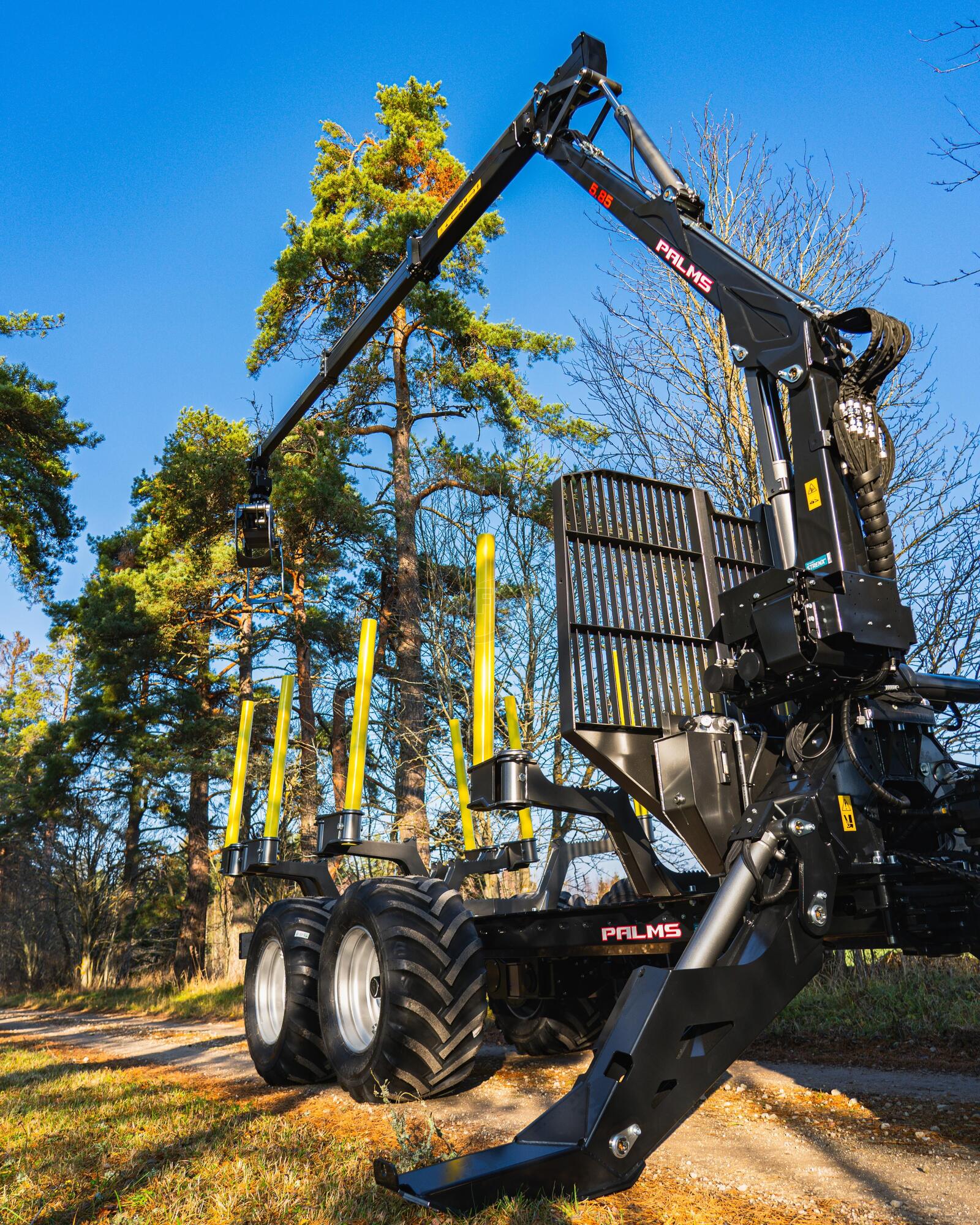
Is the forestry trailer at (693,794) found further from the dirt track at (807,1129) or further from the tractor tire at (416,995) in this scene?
the dirt track at (807,1129)

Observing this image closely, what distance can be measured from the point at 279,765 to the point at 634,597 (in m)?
4.65

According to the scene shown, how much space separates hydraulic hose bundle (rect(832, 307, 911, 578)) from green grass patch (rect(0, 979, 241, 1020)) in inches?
516

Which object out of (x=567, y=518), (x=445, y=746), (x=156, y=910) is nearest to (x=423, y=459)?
(x=445, y=746)

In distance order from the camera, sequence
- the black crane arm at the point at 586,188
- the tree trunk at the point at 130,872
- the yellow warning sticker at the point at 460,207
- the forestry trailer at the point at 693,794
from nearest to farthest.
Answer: the forestry trailer at the point at 693,794 → the black crane arm at the point at 586,188 → the yellow warning sticker at the point at 460,207 → the tree trunk at the point at 130,872

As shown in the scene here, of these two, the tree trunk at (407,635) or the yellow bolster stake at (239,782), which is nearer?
the yellow bolster stake at (239,782)

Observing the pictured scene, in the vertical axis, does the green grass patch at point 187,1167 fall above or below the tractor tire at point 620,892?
below

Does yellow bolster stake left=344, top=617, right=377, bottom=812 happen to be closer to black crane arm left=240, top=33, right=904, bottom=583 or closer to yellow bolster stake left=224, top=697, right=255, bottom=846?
yellow bolster stake left=224, top=697, right=255, bottom=846

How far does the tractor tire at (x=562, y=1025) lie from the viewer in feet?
20.6

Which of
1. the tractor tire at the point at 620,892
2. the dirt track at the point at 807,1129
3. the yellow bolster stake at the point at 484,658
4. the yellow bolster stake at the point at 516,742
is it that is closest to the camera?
the dirt track at the point at 807,1129

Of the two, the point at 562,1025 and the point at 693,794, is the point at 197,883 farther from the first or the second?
the point at 693,794

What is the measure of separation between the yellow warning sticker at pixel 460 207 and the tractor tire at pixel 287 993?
20.9 feet

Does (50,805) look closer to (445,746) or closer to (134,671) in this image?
(134,671)

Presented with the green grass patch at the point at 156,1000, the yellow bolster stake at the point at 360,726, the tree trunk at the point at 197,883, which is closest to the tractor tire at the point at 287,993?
the yellow bolster stake at the point at 360,726

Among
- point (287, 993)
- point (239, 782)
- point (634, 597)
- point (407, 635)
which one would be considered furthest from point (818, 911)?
point (407, 635)
